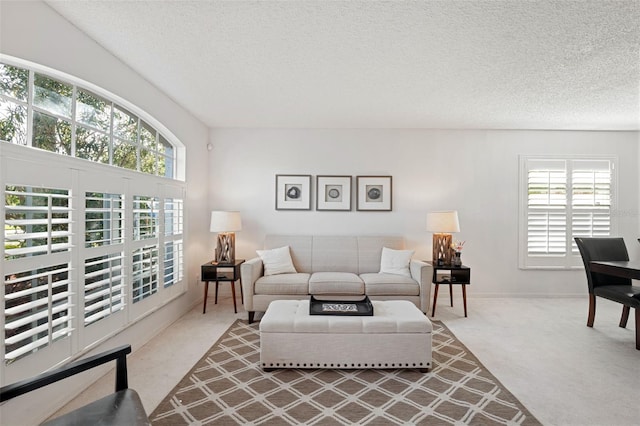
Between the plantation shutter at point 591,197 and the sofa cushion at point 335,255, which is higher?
the plantation shutter at point 591,197

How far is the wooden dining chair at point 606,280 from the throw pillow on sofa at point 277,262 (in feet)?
11.2

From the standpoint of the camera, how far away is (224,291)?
4.68 meters

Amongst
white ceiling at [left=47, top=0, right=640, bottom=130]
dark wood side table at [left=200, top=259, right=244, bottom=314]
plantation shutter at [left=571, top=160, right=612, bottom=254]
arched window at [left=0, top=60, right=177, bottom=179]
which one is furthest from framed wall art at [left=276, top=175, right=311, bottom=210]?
plantation shutter at [left=571, top=160, right=612, bottom=254]

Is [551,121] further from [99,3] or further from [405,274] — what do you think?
[99,3]

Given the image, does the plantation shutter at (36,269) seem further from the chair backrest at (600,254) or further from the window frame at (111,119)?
the chair backrest at (600,254)

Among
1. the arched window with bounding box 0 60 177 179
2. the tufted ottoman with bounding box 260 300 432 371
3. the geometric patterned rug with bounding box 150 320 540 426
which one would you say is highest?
the arched window with bounding box 0 60 177 179

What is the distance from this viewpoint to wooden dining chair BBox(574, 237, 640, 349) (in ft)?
10.4

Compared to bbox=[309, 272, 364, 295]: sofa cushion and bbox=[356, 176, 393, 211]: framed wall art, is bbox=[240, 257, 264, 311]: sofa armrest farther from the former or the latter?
bbox=[356, 176, 393, 211]: framed wall art

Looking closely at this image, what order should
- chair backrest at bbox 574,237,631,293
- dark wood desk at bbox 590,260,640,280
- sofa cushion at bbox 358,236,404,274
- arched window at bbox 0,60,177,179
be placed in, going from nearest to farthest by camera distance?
arched window at bbox 0,60,177,179 → dark wood desk at bbox 590,260,640,280 → chair backrest at bbox 574,237,631,293 → sofa cushion at bbox 358,236,404,274

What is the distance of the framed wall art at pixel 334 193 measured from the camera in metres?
4.70

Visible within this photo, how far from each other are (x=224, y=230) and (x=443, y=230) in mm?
2852

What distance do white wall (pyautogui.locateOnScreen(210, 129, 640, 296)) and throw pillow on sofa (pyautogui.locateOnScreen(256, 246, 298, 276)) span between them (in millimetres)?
654

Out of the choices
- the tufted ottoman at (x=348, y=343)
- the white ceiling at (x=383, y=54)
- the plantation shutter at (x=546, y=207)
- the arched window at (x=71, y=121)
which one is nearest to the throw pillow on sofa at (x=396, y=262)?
the tufted ottoman at (x=348, y=343)

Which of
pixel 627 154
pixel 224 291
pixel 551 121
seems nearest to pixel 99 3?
pixel 224 291
